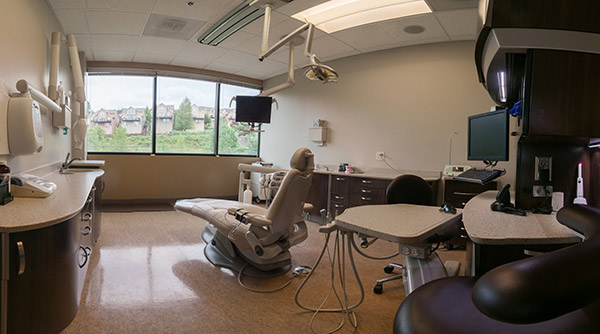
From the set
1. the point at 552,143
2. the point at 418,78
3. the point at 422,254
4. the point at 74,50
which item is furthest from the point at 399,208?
the point at 74,50

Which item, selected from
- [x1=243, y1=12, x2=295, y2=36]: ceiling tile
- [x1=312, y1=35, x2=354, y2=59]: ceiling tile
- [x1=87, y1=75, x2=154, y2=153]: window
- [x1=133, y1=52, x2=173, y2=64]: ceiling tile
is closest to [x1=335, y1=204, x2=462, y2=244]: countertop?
[x1=243, y1=12, x2=295, y2=36]: ceiling tile

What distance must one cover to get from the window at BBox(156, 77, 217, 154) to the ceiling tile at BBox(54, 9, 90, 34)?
6.42 ft

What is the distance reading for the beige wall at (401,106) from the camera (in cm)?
406

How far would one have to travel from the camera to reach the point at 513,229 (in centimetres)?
127

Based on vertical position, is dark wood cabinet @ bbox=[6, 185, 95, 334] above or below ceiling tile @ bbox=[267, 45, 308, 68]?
below

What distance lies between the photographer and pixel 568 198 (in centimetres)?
175

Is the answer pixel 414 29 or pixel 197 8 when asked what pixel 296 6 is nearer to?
pixel 197 8

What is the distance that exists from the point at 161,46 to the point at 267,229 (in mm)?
3804

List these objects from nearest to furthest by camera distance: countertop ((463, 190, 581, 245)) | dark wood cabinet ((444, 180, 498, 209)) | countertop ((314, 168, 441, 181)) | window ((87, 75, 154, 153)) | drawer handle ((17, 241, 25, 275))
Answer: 1. countertop ((463, 190, 581, 245))
2. drawer handle ((17, 241, 25, 275))
3. dark wood cabinet ((444, 180, 498, 209))
4. countertop ((314, 168, 441, 181))
5. window ((87, 75, 154, 153))

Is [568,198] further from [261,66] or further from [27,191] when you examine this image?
[261,66]

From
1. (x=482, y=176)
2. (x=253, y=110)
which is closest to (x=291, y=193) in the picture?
(x=482, y=176)

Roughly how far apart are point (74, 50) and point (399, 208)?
4.01 meters

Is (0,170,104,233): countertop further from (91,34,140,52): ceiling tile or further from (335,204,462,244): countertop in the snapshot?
(91,34,140,52): ceiling tile

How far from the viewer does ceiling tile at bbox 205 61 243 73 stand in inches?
231
